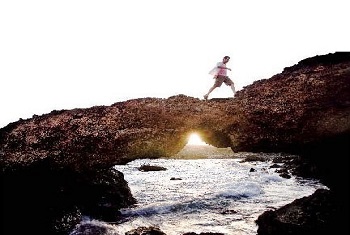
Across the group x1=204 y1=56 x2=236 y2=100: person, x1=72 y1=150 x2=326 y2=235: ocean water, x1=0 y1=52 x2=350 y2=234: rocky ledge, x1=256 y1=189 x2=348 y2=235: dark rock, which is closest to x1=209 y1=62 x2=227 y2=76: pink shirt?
x1=204 y1=56 x2=236 y2=100: person

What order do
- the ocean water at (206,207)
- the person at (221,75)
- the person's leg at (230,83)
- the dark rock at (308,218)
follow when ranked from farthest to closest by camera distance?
1. the ocean water at (206,207)
2. the dark rock at (308,218)
3. the person's leg at (230,83)
4. the person at (221,75)

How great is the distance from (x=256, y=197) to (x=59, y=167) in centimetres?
1790

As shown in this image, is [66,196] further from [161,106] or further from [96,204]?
[161,106]

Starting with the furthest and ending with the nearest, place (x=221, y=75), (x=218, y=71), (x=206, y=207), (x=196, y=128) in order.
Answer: (x=206, y=207)
(x=218, y=71)
(x=221, y=75)
(x=196, y=128)

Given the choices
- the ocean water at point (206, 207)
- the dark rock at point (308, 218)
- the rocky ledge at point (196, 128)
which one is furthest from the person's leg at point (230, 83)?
Answer: the ocean water at point (206, 207)

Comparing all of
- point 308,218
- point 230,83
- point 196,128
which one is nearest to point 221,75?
point 230,83

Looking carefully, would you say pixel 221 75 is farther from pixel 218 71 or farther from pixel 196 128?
pixel 196 128

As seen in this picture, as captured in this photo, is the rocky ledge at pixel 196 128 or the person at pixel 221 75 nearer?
the rocky ledge at pixel 196 128

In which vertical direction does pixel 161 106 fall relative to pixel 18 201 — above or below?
above

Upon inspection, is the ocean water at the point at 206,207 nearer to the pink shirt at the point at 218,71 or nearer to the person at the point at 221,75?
the person at the point at 221,75

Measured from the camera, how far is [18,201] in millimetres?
9789

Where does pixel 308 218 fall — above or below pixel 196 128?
below

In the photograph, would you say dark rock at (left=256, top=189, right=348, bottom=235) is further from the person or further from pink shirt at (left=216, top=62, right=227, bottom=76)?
pink shirt at (left=216, top=62, right=227, bottom=76)

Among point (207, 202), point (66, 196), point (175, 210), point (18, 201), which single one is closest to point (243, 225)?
point (175, 210)
